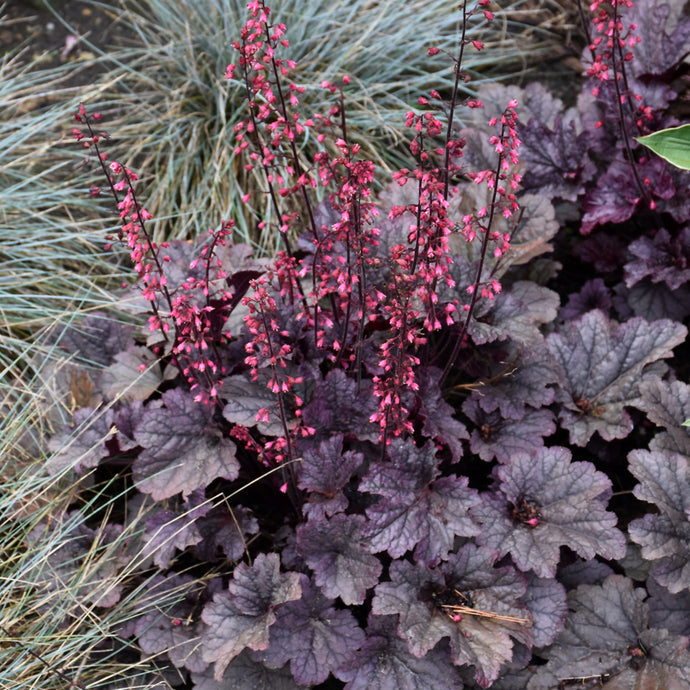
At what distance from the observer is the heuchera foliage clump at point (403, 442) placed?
6.63 feet

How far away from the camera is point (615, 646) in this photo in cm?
214

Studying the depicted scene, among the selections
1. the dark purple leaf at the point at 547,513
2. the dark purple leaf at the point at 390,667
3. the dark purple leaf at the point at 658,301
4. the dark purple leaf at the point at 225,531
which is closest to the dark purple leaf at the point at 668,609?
the dark purple leaf at the point at 547,513

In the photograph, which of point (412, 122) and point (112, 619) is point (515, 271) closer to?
point (412, 122)

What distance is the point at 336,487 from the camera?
2.18 meters

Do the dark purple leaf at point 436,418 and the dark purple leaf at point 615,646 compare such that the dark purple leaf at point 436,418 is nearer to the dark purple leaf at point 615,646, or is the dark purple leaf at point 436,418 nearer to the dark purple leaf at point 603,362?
the dark purple leaf at point 603,362

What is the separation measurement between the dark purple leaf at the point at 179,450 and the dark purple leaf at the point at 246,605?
0.28 m

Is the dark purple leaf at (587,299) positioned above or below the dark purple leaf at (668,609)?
above

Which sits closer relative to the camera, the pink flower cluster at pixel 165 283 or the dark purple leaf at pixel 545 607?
the pink flower cluster at pixel 165 283

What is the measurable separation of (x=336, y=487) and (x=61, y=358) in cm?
122

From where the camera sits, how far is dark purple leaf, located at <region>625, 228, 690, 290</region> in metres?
2.73

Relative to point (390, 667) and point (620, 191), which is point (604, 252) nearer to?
point (620, 191)

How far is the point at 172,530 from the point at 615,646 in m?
1.32

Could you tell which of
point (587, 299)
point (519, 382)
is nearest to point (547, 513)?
point (519, 382)

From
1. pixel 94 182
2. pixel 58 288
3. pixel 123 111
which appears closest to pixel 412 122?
pixel 58 288
